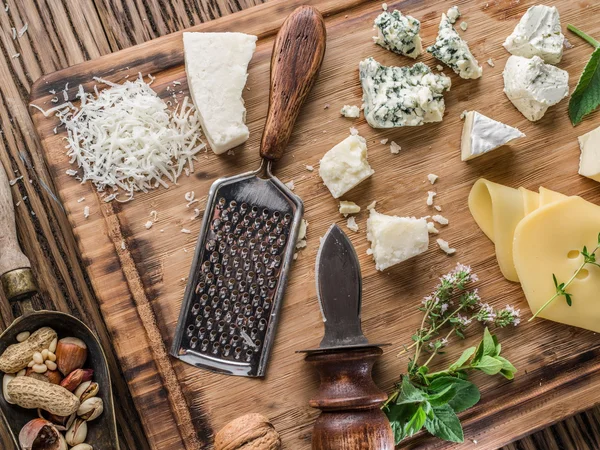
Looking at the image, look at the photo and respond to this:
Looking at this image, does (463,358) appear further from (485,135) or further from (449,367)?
(485,135)

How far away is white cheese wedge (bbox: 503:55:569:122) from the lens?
182cm

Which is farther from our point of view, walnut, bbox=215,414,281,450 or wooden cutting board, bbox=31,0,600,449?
wooden cutting board, bbox=31,0,600,449

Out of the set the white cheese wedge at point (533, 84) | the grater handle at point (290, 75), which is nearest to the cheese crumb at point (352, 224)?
the grater handle at point (290, 75)

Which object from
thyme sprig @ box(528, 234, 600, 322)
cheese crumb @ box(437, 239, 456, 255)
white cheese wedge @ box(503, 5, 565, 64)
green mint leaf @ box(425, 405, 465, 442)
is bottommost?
green mint leaf @ box(425, 405, 465, 442)

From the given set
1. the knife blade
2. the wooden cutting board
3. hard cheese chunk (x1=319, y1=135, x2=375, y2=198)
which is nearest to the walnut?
the wooden cutting board

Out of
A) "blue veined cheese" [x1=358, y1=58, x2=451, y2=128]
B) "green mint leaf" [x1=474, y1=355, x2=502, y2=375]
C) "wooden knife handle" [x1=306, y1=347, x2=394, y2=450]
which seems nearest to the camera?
"wooden knife handle" [x1=306, y1=347, x2=394, y2=450]

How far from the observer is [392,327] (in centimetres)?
183

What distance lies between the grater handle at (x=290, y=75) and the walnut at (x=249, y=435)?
2.29 feet

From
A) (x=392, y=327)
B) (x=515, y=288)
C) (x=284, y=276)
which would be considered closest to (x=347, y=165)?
(x=284, y=276)

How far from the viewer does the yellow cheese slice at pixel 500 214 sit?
1.83m

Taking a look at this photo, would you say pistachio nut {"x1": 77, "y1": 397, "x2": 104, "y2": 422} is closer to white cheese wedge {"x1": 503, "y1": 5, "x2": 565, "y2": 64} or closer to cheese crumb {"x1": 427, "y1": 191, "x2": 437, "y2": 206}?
cheese crumb {"x1": 427, "y1": 191, "x2": 437, "y2": 206}

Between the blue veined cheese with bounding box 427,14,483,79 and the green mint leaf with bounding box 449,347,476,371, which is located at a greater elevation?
the blue veined cheese with bounding box 427,14,483,79

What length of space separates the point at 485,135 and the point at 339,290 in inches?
23.4

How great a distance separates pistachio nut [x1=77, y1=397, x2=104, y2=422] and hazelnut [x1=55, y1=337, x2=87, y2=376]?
10 centimetres
